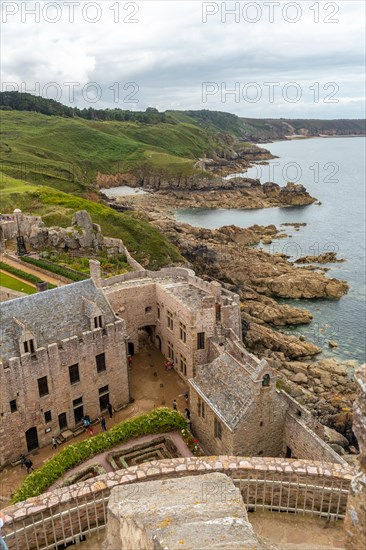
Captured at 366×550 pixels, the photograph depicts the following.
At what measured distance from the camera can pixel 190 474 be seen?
14961 millimetres

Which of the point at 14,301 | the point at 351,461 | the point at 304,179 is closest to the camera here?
the point at 351,461

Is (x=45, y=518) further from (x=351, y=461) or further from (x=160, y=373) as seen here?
(x=160, y=373)

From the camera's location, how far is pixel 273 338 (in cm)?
5416

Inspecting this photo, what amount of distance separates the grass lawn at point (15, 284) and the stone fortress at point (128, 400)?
6797 millimetres

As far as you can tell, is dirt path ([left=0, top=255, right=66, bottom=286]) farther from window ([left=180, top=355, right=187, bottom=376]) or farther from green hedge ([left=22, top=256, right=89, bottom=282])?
window ([left=180, top=355, right=187, bottom=376])

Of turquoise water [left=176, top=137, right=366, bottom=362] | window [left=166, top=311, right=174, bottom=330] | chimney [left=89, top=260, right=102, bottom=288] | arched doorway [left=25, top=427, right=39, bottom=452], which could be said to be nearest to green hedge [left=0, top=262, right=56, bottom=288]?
chimney [left=89, top=260, right=102, bottom=288]

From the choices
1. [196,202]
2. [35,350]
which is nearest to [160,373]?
[35,350]

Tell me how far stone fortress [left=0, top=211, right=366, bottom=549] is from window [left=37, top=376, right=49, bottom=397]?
0.09 meters

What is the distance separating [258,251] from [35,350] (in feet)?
204

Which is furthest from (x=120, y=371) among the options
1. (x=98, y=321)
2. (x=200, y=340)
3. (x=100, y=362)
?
(x=200, y=340)

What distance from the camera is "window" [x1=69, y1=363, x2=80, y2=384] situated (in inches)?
1222

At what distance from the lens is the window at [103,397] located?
33281 millimetres

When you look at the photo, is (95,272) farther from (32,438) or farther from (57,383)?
(32,438)

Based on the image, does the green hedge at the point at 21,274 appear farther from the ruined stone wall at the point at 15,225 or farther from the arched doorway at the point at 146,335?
the ruined stone wall at the point at 15,225
